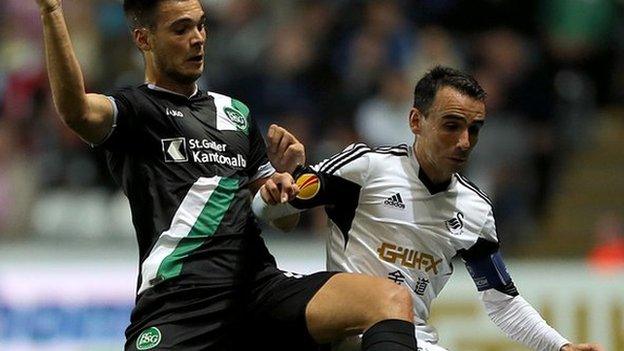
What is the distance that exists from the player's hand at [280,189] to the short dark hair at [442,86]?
2.75 ft

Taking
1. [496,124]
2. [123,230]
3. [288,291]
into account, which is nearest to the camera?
[288,291]

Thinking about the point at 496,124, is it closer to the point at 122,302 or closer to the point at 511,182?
the point at 511,182

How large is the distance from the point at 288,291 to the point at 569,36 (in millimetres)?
7671

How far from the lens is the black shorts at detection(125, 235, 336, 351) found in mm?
5297

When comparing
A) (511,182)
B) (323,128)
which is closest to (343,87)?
(323,128)

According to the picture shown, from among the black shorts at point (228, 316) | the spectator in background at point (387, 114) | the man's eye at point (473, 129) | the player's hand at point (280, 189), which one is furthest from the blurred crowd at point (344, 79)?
the player's hand at point (280, 189)

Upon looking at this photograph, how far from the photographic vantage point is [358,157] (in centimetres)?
571

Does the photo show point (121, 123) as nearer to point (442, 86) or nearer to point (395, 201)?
point (395, 201)

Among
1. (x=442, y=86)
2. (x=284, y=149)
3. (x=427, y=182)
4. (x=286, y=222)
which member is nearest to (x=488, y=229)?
(x=427, y=182)

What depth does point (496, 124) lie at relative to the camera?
11.3 meters

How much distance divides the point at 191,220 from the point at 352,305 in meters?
0.72

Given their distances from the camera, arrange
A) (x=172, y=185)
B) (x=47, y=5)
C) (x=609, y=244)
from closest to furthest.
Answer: (x=47, y=5), (x=172, y=185), (x=609, y=244)

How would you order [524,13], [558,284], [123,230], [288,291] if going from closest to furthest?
[288,291] < [558,284] < [123,230] < [524,13]


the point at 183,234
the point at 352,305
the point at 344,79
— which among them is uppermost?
the point at 344,79
